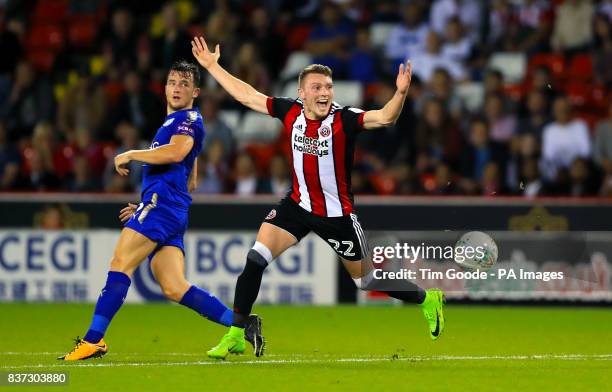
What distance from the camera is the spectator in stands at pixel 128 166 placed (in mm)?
16594

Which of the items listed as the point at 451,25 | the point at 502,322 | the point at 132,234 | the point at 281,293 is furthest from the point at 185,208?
the point at 451,25

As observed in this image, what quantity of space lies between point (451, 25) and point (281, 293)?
507 centimetres

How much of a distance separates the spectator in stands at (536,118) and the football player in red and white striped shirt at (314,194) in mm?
7342

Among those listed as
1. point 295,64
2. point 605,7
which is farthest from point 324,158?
point 605,7

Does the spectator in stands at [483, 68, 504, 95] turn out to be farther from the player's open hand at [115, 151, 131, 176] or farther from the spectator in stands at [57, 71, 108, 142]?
the player's open hand at [115, 151, 131, 176]

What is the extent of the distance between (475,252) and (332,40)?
7364 mm

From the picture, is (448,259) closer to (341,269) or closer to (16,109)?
(341,269)

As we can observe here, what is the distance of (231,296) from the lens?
50.6 ft

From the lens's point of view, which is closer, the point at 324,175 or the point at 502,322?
the point at 324,175

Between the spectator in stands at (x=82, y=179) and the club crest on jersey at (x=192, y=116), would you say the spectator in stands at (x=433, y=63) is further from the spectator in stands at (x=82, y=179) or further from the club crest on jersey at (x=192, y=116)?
the club crest on jersey at (x=192, y=116)

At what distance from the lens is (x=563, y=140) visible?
16.6 m

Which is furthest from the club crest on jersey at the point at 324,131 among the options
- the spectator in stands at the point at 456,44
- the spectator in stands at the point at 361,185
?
the spectator in stands at the point at 456,44

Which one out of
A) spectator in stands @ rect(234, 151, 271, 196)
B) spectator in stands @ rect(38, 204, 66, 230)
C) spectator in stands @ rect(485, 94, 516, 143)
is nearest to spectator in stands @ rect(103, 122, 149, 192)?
spectator in stands @ rect(38, 204, 66, 230)

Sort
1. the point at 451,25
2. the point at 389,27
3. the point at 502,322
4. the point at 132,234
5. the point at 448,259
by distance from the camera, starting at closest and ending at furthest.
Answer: the point at 132,234 < the point at 502,322 < the point at 448,259 < the point at 451,25 < the point at 389,27
